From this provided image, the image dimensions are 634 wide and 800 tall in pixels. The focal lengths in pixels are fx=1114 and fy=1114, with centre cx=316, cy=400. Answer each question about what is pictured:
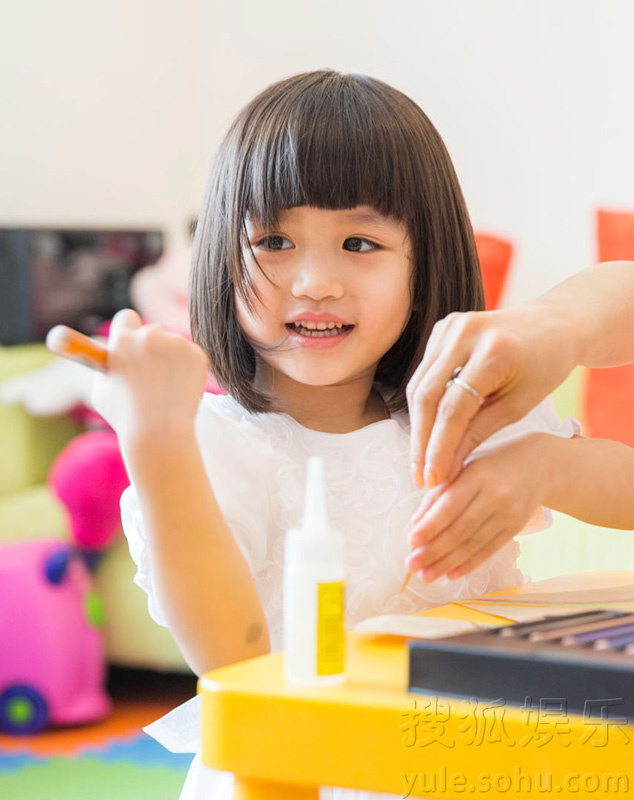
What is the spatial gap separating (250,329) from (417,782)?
0.52m

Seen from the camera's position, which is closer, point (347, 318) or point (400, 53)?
point (347, 318)

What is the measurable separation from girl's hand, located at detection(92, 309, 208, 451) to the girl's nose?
0.27 meters

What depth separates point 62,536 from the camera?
2117mm

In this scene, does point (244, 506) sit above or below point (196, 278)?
below

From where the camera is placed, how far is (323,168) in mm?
887

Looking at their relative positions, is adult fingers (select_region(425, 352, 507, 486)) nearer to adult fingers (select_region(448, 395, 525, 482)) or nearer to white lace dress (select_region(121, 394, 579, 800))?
adult fingers (select_region(448, 395, 525, 482))

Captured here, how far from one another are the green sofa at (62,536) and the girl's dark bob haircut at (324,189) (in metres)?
1.20

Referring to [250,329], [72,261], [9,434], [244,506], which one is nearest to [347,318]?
[250,329]

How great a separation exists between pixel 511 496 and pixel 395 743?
290 mm

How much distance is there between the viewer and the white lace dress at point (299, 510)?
818 mm

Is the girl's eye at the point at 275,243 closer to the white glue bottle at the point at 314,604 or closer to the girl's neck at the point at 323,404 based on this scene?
the girl's neck at the point at 323,404

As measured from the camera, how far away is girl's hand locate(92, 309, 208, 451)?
60 cm

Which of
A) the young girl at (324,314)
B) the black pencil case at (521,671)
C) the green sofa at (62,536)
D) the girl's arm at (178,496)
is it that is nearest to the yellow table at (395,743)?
the black pencil case at (521,671)

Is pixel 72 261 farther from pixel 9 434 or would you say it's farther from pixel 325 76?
pixel 325 76
